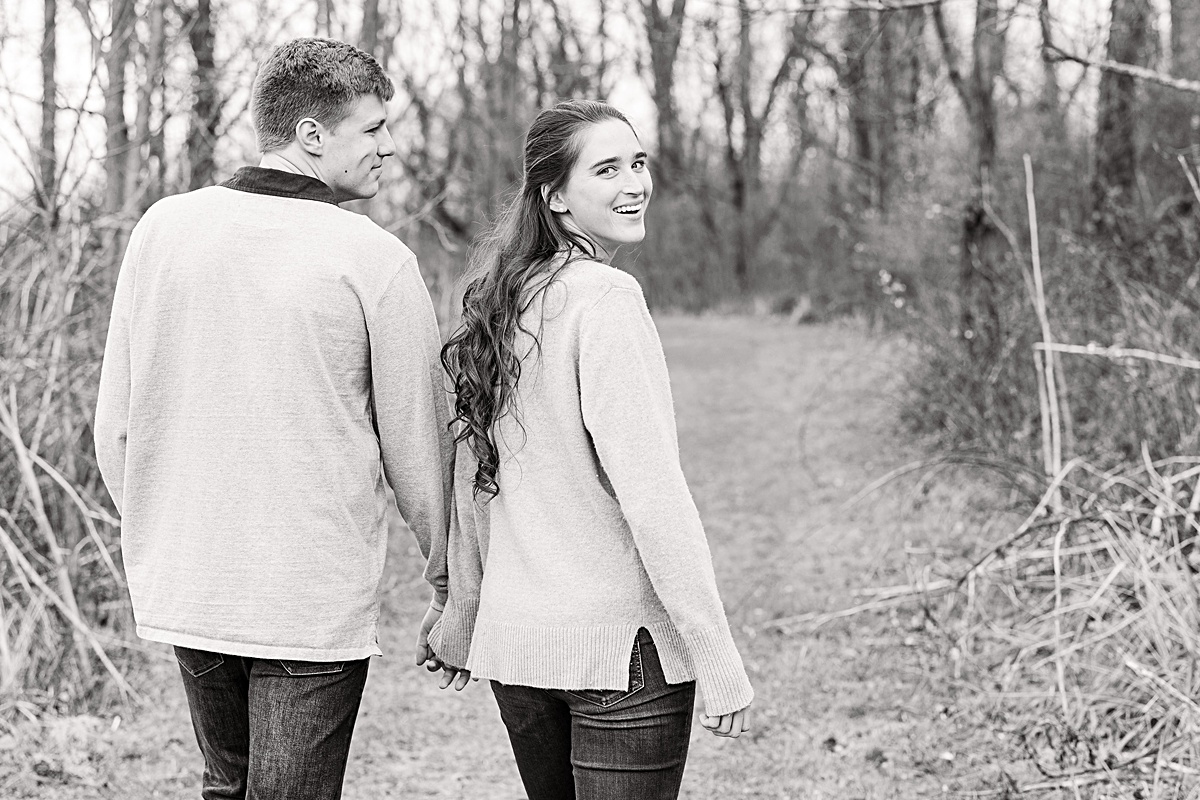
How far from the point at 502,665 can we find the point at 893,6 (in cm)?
368

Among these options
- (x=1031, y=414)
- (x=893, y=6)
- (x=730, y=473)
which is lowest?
(x=730, y=473)

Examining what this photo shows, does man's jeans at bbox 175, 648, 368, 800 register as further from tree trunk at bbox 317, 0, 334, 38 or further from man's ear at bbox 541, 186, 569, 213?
tree trunk at bbox 317, 0, 334, 38

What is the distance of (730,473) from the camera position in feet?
29.6

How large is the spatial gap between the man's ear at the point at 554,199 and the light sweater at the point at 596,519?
5.2 inches

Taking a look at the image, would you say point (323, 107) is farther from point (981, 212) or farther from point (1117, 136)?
point (1117, 136)

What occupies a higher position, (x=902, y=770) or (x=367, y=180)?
(x=367, y=180)

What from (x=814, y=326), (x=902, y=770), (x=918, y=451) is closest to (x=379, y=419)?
(x=902, y=770)

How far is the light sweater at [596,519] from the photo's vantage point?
191 cm

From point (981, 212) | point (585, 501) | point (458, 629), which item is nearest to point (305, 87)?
point (585, 501)

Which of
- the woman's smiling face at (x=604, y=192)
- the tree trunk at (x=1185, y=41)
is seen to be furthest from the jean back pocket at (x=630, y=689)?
the tree trunk at (x=1185, y=41)

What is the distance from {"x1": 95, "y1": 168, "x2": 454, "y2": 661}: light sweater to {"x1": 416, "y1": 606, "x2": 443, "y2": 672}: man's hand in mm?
201

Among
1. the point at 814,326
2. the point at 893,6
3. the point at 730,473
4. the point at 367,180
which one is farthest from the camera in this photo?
the point at 814,326

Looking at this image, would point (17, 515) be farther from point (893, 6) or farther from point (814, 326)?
point (814, 326)

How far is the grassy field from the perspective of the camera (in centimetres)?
382
